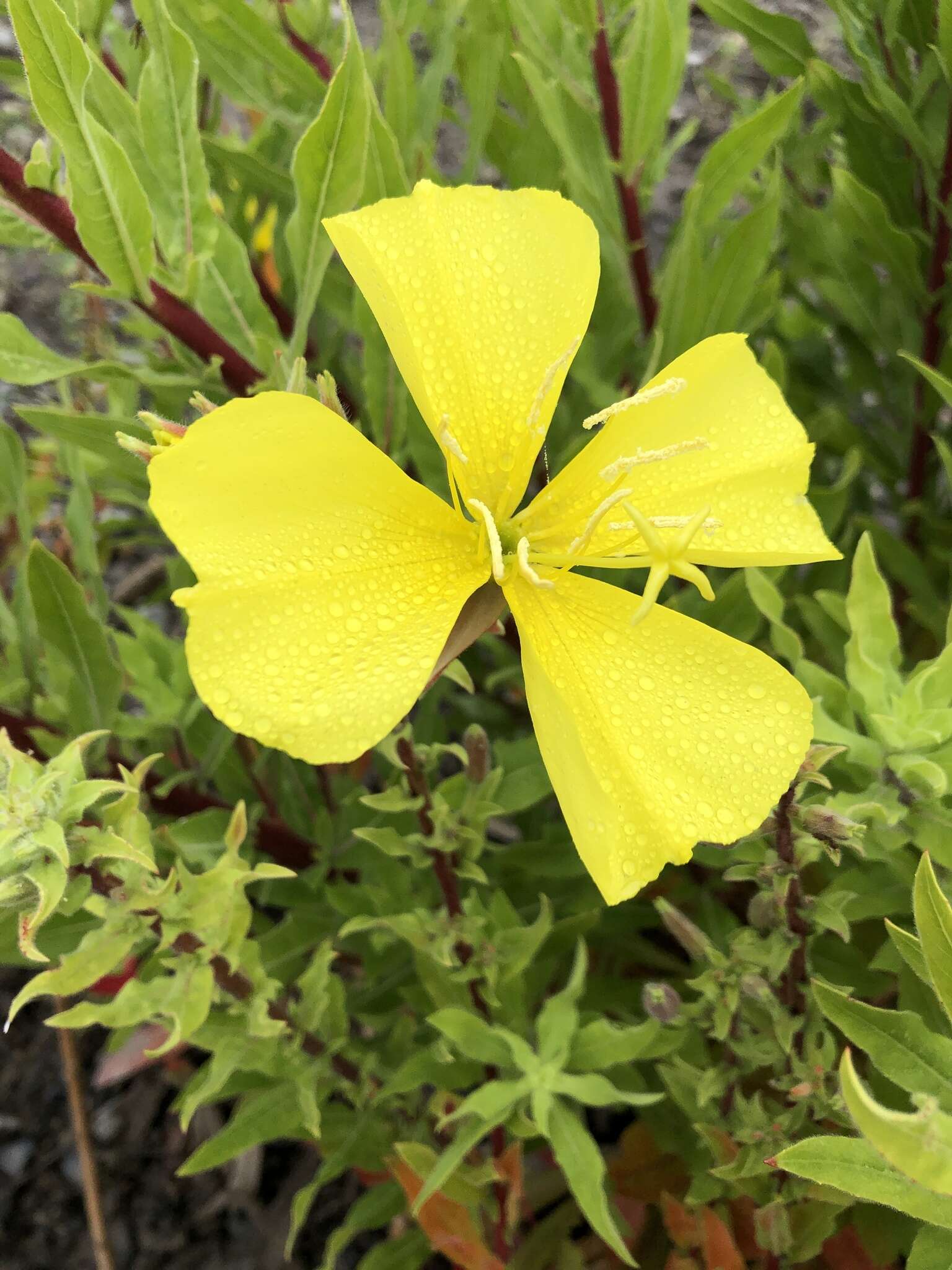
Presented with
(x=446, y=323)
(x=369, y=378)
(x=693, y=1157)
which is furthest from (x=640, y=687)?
(x=693, y=1157)

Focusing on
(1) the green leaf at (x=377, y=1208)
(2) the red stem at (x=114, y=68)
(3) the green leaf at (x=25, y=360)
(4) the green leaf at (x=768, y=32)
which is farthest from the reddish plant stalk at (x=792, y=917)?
(2) the red stem at (x=114, y=68)

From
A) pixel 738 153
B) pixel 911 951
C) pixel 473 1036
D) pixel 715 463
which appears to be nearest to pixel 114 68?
pixel 738 153

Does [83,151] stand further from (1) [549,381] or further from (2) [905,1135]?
(2) [905,1135]

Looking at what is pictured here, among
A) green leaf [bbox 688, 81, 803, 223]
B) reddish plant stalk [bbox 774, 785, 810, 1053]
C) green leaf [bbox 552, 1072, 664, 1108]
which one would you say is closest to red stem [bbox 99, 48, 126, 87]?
green leaf [bbox 688, 81, 803, 223]

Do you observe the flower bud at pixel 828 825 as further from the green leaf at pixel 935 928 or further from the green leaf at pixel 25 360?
the green leaf at pixel 25 360

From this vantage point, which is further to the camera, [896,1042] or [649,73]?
[649,73]

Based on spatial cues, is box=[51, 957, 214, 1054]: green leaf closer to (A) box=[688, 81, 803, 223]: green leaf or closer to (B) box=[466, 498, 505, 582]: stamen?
(B) box=[466, 498, 505, 582]: stamen

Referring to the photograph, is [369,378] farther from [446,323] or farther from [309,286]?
[446,323]
